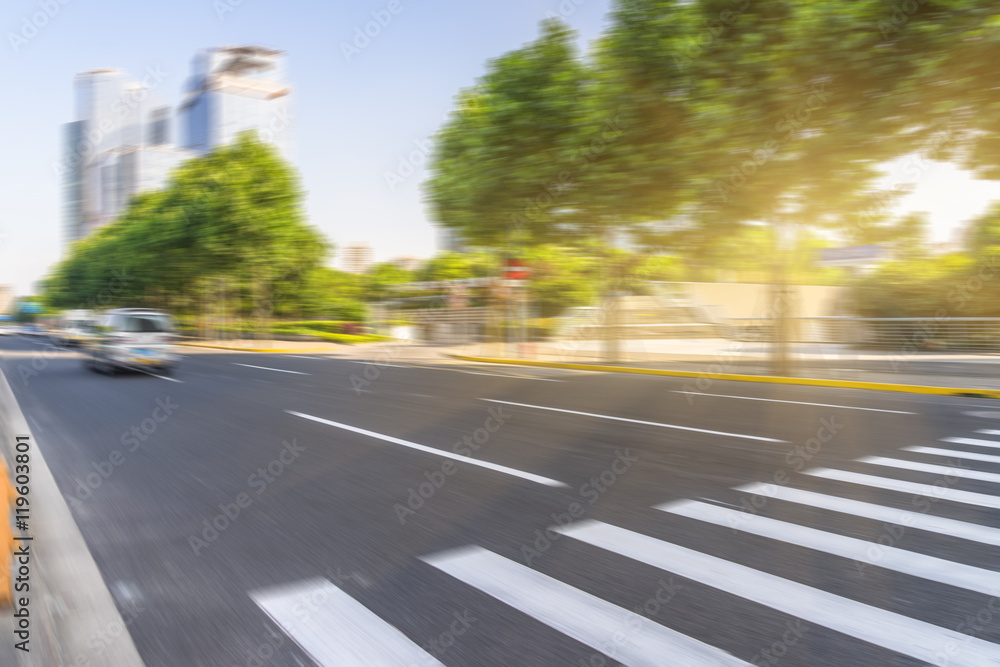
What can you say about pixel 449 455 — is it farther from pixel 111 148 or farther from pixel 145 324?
pixel 111 148

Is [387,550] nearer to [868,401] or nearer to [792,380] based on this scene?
[868,401]

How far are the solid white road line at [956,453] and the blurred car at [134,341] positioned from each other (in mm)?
15350

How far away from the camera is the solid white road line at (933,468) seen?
5.61 m

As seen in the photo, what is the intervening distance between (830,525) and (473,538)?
2.33 meters

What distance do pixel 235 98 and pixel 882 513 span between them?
128480 mm

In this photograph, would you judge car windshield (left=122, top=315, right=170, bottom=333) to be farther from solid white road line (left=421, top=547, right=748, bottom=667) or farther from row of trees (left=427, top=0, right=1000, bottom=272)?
solid white road line (left=421, top=547, right=748, bottom=667)

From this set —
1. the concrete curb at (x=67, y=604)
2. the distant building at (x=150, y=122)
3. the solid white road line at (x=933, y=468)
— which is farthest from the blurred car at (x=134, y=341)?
the distant building at (x=150, y=122)

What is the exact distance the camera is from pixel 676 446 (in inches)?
270

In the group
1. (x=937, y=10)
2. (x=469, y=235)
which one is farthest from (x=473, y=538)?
(x=469, y=235)

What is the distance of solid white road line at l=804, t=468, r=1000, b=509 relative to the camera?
4.89 metres

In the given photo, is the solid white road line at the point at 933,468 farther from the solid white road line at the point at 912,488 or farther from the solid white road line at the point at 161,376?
the solid white road line at the point at 161,376

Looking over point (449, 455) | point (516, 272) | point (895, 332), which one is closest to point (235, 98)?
point (516, 272)

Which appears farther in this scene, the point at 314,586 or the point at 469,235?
the point at 469,235

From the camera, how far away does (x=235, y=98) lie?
115 m
